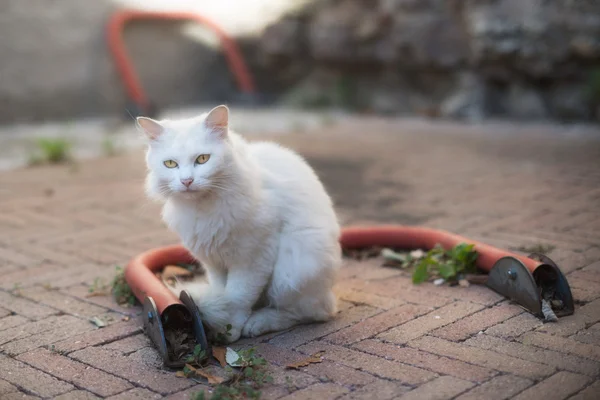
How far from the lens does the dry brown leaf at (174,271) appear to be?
346cm

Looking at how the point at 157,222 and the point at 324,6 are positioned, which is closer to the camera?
the point at 157,222

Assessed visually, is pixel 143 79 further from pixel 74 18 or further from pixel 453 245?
pixel 453 245

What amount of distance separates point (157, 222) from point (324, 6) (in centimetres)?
474

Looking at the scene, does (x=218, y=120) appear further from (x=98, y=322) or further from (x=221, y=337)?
(x=98, y=322)

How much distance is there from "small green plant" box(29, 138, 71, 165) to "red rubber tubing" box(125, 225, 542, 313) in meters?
3.00

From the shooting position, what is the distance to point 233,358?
257 centimetres

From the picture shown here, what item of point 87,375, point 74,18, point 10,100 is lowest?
point 87,375

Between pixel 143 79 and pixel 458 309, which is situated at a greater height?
pixel 143 79

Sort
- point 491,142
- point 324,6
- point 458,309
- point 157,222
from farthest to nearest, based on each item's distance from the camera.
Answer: point 324,6 → point 491,142 → point 157,222 → point 458,309

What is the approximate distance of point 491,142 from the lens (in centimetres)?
641

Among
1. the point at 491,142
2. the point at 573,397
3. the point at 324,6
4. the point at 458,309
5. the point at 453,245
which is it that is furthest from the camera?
the point at 324,6

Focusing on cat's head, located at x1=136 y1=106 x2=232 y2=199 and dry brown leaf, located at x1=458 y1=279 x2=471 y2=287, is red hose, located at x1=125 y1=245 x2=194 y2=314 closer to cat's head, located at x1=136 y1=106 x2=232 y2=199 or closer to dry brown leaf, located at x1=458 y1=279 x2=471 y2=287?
cat's head, located at x1=136 y1=106 x2=232 y2=199

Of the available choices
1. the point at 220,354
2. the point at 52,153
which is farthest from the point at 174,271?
the point at 52,153

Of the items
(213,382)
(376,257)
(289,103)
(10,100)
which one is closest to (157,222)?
(376,257)
